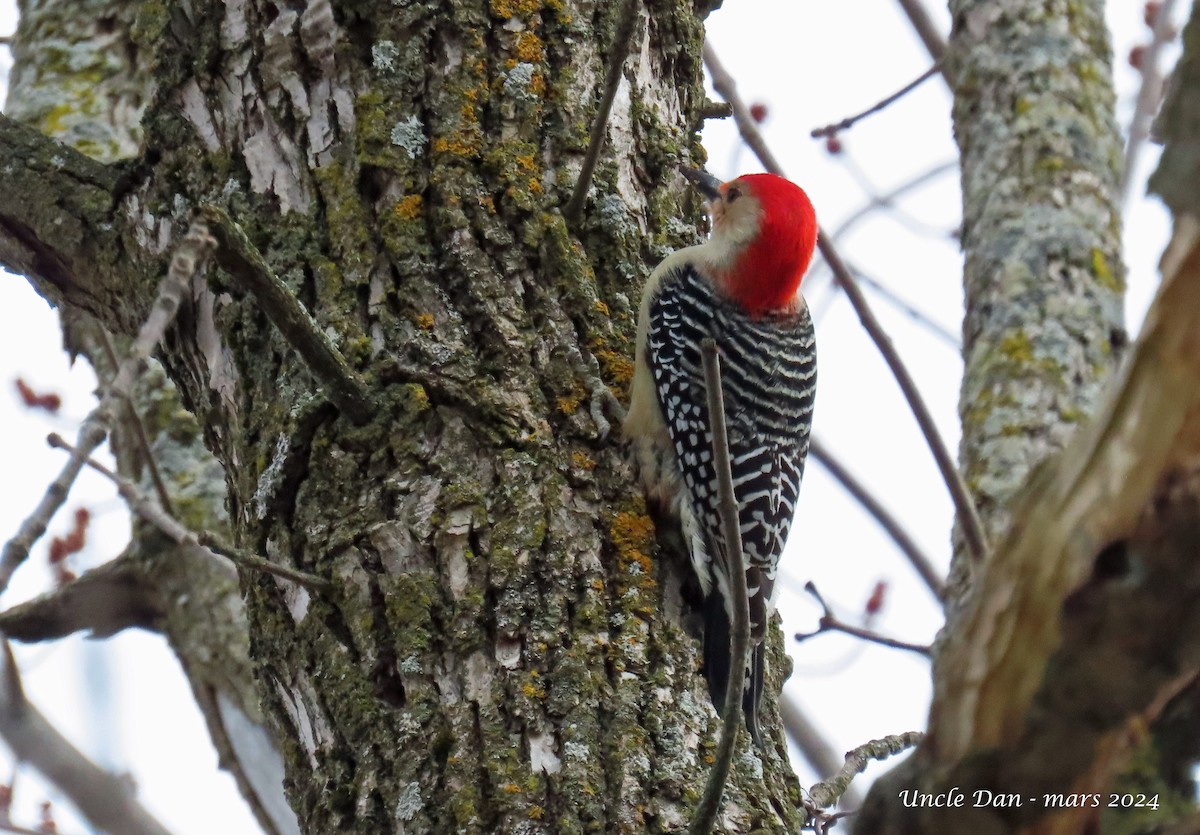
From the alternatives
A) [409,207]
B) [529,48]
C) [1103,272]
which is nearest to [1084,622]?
[409,207]

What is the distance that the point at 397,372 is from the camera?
9.11 ft

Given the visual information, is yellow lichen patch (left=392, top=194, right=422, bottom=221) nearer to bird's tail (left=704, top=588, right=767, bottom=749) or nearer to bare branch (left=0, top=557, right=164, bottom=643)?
bird's tail (left=704, top=588, right=767, bottom=749)

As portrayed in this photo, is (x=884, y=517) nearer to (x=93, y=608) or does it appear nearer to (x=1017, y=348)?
(x=1017, y=348)

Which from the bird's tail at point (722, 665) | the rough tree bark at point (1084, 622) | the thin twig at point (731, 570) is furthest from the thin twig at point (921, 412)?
the rough tree bark at point (1084, 622)

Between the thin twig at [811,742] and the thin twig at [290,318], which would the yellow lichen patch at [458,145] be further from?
the thin twig at [811,742]

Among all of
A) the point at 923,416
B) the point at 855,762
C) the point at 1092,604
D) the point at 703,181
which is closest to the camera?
the point at 1092,604

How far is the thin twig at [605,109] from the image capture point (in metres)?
2.69

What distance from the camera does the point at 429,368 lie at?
279 centimetres

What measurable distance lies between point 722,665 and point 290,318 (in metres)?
1.09

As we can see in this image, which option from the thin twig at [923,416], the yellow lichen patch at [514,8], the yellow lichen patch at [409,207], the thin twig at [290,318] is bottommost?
the thin twig at [923,416]

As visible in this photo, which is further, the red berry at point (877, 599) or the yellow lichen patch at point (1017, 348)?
the red berry at point (877, 599)

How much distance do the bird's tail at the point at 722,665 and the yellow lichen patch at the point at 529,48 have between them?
1338 millimetres

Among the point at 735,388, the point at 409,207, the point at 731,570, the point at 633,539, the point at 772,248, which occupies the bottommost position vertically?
the point at 731,570

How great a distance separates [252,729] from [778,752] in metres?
2.56
